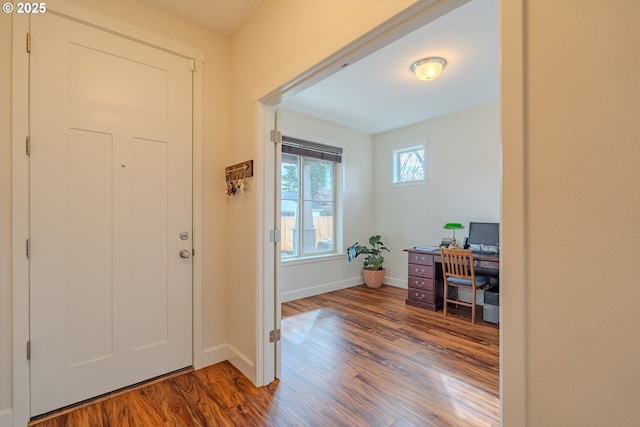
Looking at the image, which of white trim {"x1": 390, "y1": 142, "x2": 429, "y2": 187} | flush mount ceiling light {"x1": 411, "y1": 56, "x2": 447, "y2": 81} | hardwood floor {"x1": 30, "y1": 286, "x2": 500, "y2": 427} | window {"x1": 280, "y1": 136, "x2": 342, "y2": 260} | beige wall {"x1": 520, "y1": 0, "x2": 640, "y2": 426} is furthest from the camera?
white trim {"x1": 390, "y1": 142, "x2": 429, "y2": 187}

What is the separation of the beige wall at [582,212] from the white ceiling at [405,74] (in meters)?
1.54

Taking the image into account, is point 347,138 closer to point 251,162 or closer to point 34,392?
point 251,162

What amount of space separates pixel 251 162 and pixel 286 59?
2.38 ft

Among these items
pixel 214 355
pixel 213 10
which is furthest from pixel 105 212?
pixel 213 10

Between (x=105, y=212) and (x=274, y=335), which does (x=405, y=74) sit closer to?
(x=274, y=335)

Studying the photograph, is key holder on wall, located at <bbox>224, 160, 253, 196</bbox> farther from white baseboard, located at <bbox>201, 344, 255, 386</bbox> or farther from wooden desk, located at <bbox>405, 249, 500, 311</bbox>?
wooden desk, located at <bbox>405, 249, 500, 311</bbox>

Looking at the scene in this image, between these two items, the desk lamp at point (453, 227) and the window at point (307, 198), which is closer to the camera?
the desk lamp at point (453, 227)

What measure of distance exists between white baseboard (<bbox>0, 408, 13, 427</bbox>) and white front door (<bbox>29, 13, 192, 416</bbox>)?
0.09 meters

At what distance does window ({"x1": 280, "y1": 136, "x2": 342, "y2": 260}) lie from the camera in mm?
4211

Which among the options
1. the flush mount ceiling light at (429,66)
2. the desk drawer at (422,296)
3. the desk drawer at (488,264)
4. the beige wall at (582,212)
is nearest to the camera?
the beige wall at (582,212)

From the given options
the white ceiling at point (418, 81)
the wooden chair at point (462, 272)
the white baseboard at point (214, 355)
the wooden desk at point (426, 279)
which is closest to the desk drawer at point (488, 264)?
the wooden chair at point (462, 272)

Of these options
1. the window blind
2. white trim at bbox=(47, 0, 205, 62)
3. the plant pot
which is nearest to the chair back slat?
the plant pot

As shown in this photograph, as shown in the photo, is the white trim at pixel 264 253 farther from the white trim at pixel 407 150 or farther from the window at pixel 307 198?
the white trim at pixel 407 150

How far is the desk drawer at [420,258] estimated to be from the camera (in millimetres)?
3797
